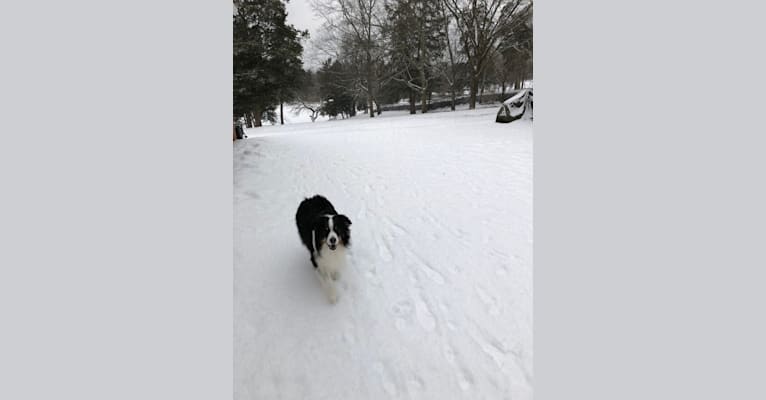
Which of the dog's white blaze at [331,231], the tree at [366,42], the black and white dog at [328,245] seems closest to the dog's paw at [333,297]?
the black and white dog at [328,245]

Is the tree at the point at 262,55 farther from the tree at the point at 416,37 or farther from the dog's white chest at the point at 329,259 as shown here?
the tree at the point at 416,37

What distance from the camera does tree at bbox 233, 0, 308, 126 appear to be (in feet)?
6.10

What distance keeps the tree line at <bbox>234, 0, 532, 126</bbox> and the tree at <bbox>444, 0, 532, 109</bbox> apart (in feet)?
0.08

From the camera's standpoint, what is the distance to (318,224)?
6.69 feet

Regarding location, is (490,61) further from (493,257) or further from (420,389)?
(420,389)

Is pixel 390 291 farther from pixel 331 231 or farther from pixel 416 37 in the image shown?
pixel 416 37

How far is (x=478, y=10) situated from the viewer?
285 inches

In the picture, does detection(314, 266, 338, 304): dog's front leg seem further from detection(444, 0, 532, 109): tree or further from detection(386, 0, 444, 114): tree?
detection(386, 0, 444, 114): tree

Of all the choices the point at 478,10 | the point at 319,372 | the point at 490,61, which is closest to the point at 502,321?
the point at 319,372

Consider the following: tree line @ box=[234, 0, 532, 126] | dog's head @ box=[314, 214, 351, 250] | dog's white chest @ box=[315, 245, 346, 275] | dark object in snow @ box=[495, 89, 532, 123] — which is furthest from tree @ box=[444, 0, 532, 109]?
dog's white chest @ box=[315, 245, 346, 275]

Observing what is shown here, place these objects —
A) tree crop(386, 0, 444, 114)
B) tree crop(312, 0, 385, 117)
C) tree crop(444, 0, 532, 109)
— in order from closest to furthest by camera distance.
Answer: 1. tree crop(444, 0, 532, 109)
2. tree crop(312, 0, 385, 117)
3. tree crop(386, 0, 444, 114)

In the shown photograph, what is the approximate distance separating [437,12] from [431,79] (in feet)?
15.7

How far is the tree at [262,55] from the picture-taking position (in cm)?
186

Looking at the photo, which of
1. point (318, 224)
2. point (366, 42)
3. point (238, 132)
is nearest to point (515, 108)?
point (238, 132)
